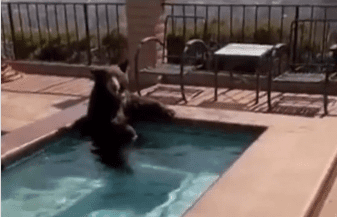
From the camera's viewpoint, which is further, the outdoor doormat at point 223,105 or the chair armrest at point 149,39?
the chair armrest at point 149,39

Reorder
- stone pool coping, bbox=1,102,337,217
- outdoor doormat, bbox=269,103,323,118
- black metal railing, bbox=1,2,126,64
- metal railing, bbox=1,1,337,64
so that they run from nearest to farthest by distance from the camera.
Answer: stone pool coping, bbox=1,102,337,217
outdoor doormat, bbox=269,103,323,118
metal railing, bbox=1,1,337,64
black metal railing, bbox=1,2,126,64

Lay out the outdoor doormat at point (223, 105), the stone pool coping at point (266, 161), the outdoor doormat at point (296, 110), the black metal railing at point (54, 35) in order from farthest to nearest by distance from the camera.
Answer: the black metal railing at point (54, 35) → the outdoor doormat at point (223, 105) → the outdoor doormat at point (296, 110) → the stone pool coping at point (266, 161)

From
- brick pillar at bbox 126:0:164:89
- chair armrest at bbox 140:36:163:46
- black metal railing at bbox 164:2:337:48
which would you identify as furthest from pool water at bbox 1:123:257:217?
black metal railing at bbox 164:2:337:48

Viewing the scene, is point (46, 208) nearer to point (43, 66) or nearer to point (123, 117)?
point (123, 117)

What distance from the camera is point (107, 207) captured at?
347 cm

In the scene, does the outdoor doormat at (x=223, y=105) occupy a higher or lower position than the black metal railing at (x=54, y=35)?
lower

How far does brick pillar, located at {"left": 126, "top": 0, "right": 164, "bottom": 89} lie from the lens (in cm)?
654

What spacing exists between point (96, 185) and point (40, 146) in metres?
0.95

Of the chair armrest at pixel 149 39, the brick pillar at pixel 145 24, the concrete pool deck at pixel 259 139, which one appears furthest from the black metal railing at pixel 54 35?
the chair armrest at pixel 149 39

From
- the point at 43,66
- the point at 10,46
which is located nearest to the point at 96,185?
the point at 43,66

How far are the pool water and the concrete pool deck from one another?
32 cm

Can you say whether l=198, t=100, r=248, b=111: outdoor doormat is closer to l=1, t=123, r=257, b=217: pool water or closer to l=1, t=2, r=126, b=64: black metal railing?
l=1, t=123, r=257, b=217: pool water

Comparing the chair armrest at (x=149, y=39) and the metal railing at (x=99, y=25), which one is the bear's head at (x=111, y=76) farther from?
the metal railing at (x=99, y=25)

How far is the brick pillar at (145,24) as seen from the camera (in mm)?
6535
